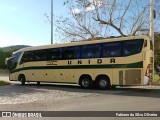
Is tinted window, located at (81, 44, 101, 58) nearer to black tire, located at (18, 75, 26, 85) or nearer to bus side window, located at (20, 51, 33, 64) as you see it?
bus side window, located at (20, 51, 33, 64)

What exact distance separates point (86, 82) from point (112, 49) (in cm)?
313

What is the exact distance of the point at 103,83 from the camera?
21.9m

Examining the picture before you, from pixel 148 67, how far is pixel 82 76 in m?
4.99

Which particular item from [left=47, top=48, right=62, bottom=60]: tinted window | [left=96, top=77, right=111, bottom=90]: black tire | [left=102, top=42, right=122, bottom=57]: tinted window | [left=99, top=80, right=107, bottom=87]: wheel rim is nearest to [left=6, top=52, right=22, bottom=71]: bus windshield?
[left=47, top=48, right=62, bottom=60]: tinted window

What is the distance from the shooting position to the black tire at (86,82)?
22.7 metres

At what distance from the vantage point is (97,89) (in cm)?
2228

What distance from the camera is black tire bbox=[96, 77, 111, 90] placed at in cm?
2177

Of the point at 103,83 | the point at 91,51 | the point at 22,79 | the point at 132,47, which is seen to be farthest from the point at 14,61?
the point at 132,47

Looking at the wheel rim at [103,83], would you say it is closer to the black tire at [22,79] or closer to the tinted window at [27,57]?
the tinted window at [27,57]

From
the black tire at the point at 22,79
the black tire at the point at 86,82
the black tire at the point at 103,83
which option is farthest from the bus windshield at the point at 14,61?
the black tire at the point at 103,83

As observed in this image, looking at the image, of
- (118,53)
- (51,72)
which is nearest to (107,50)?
(118,53)

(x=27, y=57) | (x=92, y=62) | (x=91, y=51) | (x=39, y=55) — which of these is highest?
(x=91, y=51)

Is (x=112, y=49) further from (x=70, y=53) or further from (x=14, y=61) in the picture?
(x=14, y=61)

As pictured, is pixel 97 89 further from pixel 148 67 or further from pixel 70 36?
pixel 70 36
